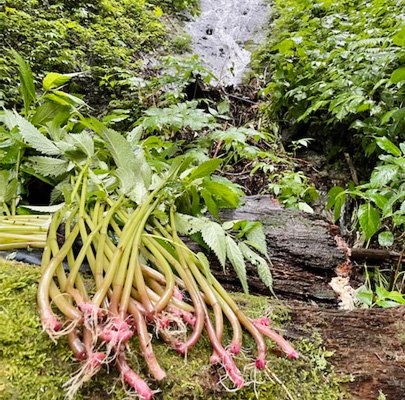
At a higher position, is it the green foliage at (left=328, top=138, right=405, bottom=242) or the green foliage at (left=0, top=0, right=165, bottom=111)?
the green foliage at (left=0, top=0, right=165, bottom=111)

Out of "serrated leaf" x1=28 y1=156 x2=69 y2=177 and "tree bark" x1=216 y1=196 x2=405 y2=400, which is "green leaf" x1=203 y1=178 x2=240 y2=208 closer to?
"tree bark" x1=216 y1=196 x2=405 y2=400

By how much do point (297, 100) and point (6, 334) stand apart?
326cm

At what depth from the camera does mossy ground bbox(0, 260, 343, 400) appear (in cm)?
62

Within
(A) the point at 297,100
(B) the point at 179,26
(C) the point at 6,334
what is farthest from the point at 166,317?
(B) the point at 179,26

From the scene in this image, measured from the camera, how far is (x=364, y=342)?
0.91m

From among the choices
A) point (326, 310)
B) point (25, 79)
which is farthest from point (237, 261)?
point (25, 79)

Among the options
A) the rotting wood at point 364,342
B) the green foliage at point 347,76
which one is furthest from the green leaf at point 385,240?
the rotting wood at point 364,342

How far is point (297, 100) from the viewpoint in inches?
130

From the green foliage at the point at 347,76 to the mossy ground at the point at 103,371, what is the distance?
2.06m

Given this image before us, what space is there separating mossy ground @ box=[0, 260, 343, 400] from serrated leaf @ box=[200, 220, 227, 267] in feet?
0.95

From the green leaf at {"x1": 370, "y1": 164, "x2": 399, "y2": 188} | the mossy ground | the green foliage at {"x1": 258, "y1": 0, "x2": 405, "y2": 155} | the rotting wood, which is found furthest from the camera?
the green foliage at {"x1": 258, "y1": 0, "x2": 405, "y2": 155}

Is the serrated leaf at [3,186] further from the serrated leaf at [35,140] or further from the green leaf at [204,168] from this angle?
the green leaf at [204,168]

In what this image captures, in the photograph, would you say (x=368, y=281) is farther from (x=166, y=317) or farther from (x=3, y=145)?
(x=3, y=145)

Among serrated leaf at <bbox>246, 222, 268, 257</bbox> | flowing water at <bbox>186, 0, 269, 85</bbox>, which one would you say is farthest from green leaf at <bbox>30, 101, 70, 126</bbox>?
flowing water at <bbox>186, 0, 269, 85</bbox>
